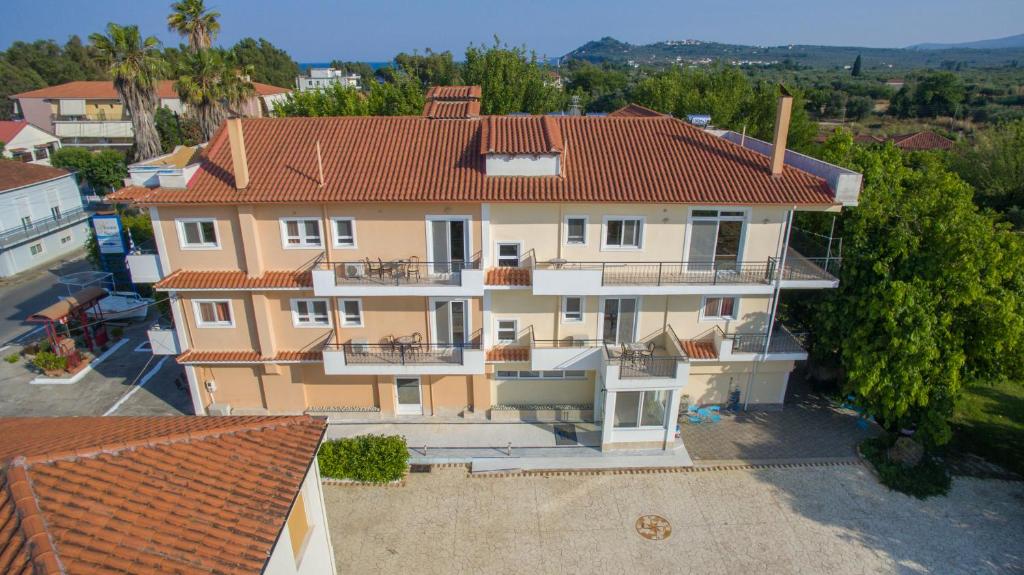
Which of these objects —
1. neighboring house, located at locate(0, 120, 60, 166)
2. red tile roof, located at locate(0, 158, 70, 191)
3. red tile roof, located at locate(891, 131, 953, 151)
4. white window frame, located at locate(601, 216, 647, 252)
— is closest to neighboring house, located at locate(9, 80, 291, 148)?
neighboring house, located at locate(0, 120, 60, 166)

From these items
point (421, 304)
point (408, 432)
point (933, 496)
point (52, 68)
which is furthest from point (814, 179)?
point (52, 68)

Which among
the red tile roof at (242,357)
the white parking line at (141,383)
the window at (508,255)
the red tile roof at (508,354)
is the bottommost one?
the white parking line at (141,383)

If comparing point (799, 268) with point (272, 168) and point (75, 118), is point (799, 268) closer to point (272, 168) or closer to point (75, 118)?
point (272, 168)

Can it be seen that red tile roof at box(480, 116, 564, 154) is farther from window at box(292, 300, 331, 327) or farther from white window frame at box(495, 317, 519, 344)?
window at box(292, 300, 331, 327)

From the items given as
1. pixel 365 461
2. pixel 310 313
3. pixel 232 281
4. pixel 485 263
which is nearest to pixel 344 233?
pixel 310 313

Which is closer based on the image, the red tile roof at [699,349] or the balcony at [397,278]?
the balcony at [397,278]

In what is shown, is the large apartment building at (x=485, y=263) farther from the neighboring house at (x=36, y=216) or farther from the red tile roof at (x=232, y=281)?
the neighboring house at (x=36, y=216)

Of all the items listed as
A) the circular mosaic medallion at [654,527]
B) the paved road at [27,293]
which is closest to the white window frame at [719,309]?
the circular mosaic medallion at [654,527]
